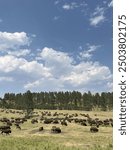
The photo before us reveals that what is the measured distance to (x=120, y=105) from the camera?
316 inches

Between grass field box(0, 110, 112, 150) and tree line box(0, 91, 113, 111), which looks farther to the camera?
tree line box(0, 91, 113, 111)

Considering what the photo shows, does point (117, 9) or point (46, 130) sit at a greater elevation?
point (117, 9)

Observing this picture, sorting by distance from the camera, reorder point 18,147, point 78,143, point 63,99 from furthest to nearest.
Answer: point 63,99
point 78,143
point 18,147

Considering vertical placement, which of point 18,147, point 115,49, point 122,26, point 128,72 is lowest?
point 18,147

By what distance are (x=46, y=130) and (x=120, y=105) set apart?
154 ft

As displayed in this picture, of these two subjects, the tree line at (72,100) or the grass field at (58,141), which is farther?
the tree line at (72,100)

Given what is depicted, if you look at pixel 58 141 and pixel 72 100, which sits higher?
pixel 72 100

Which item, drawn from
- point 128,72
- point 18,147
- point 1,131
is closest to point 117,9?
point 128,72

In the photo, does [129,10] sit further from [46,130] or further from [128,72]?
[46,130]

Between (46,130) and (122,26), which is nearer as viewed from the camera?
(122,26)

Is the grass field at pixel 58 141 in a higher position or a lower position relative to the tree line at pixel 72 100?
lower

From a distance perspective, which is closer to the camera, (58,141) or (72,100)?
(58,141)

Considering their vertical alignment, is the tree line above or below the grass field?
above

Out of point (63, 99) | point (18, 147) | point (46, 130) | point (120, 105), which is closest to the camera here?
point (120, 105)
